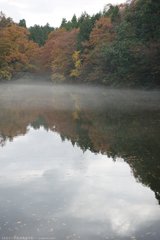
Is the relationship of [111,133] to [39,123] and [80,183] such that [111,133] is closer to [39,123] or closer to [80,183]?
[39,123]

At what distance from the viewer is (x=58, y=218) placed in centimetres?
511

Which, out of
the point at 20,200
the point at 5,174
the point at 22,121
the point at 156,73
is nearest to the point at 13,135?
the point at 22,121

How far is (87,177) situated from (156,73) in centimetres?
3323

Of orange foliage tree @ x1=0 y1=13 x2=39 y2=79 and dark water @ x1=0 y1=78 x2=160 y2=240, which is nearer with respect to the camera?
dark water @ x1=0 y1=78 x2=160 y2=240

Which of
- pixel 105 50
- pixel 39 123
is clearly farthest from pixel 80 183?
pixel 105 50

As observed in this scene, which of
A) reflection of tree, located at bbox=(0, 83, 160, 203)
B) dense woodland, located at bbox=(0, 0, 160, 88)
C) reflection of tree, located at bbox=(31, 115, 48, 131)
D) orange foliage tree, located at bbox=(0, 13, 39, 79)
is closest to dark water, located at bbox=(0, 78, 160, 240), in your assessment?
reflection of tree, located at bbox=(0, 83, 160, 203)

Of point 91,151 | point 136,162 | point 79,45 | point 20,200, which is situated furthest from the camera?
point 79,45

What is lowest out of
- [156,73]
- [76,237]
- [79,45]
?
[76,237]

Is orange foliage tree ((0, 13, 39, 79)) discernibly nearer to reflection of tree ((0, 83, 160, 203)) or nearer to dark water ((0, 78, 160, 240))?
reflection of tree ((0, 83, 160, 203))

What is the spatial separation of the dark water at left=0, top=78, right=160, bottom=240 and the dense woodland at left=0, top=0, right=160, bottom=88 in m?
26.8

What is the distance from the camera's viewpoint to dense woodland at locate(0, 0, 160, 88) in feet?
124

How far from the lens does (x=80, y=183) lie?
6816 mm

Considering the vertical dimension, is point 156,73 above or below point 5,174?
above

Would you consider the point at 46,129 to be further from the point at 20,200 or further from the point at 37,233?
A: the point at 37,233
